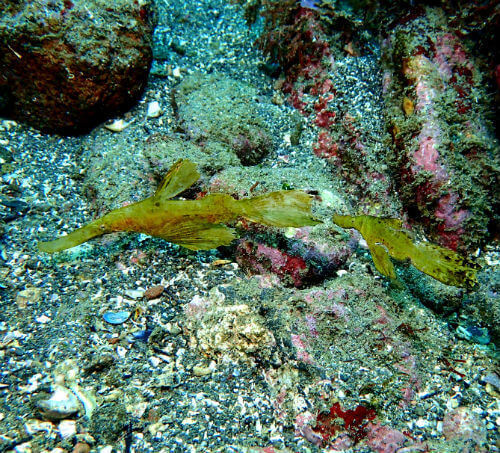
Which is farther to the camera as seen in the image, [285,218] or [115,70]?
[115,70]

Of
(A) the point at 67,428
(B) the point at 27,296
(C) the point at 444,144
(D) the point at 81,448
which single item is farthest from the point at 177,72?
(D) the point at 81,448

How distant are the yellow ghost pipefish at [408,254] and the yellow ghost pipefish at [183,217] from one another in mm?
929

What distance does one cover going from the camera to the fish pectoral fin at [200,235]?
3.35 metres

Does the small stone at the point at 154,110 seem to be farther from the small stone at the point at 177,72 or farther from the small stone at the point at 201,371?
the small stone at the point at 201,371

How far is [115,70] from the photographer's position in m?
4.33

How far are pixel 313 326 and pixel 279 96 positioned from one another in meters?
3.72

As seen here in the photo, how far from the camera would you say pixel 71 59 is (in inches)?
160

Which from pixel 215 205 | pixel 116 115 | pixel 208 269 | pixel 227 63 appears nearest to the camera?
pixel 215 205

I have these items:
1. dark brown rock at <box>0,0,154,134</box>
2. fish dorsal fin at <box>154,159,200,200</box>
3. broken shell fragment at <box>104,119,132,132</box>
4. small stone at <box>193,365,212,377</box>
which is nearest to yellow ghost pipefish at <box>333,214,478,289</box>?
fish dorsal fin at <box>154,159,200,200</box>

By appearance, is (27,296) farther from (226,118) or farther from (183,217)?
(226,118)

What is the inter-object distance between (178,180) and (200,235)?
0.66 metres

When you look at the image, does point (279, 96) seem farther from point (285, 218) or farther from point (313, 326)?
point (313, 326)

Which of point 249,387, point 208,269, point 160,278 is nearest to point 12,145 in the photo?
point 160,278

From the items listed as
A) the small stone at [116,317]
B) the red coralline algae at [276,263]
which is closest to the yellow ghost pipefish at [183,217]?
the red coralline algae at [276,263]
